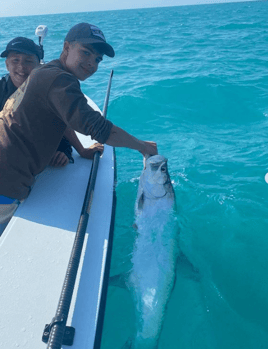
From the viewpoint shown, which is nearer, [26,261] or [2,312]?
[2,312]

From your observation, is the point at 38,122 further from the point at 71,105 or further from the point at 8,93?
the point at 8,93

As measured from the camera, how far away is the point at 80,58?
220 cm

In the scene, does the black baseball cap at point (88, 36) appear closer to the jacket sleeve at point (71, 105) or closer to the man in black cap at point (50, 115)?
the man in black cap at point (50, 115)

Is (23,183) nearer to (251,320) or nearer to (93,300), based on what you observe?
(93,300)

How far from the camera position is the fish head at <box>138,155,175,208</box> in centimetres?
320

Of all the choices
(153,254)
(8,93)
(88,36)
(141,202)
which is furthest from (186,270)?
(8,93)

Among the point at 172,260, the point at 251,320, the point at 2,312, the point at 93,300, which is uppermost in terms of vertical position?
the point at 2,312

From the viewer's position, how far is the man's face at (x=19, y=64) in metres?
3.19

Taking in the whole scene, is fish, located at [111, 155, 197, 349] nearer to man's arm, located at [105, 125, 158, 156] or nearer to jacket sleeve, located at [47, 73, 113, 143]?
man's arm, located at [105, 125, 158, 156]

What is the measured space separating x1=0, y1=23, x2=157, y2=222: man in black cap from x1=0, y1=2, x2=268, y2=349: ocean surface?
1.49m

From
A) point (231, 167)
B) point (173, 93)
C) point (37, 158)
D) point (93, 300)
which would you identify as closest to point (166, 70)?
point (173, 93)

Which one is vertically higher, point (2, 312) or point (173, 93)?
point (2, 312)

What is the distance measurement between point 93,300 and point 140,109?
6.94 meters

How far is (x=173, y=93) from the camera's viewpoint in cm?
940
